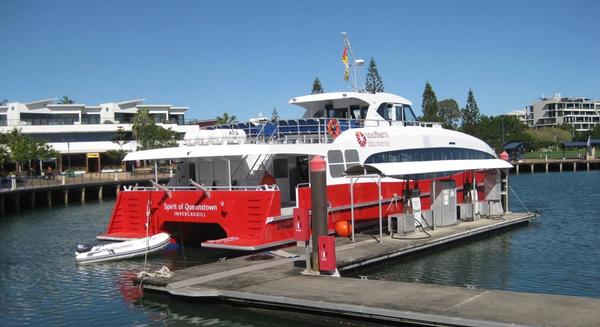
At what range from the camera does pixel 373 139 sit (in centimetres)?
2222

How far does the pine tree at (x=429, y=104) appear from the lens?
Answer: 9531 centimetres

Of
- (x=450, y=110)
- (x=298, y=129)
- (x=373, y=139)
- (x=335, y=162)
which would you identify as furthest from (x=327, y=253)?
(x=450, y=110)

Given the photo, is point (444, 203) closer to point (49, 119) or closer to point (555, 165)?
point (555, 165)

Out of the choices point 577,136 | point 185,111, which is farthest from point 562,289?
point 577,136

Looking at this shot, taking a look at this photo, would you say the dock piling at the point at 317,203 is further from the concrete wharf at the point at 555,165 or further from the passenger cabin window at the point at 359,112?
the concrete wharf at the point at 555,165

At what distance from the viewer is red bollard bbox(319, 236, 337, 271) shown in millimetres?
13844

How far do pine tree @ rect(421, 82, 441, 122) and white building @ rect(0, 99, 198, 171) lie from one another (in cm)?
3692

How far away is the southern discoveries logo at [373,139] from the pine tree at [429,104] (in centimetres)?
7386

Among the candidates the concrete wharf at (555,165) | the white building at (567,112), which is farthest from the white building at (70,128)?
the white building at (567,112)

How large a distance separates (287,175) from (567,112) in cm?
16384

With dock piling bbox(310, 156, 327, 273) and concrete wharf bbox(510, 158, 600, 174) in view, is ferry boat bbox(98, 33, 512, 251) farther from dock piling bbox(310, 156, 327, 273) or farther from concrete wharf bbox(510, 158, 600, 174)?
concrete wharf bbox(510, 158, 600, 174)

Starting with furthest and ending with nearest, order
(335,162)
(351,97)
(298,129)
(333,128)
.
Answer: (351,97), (298,129), (333,128), (335,162)

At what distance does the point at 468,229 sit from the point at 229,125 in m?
9.51

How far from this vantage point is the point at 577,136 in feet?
478
